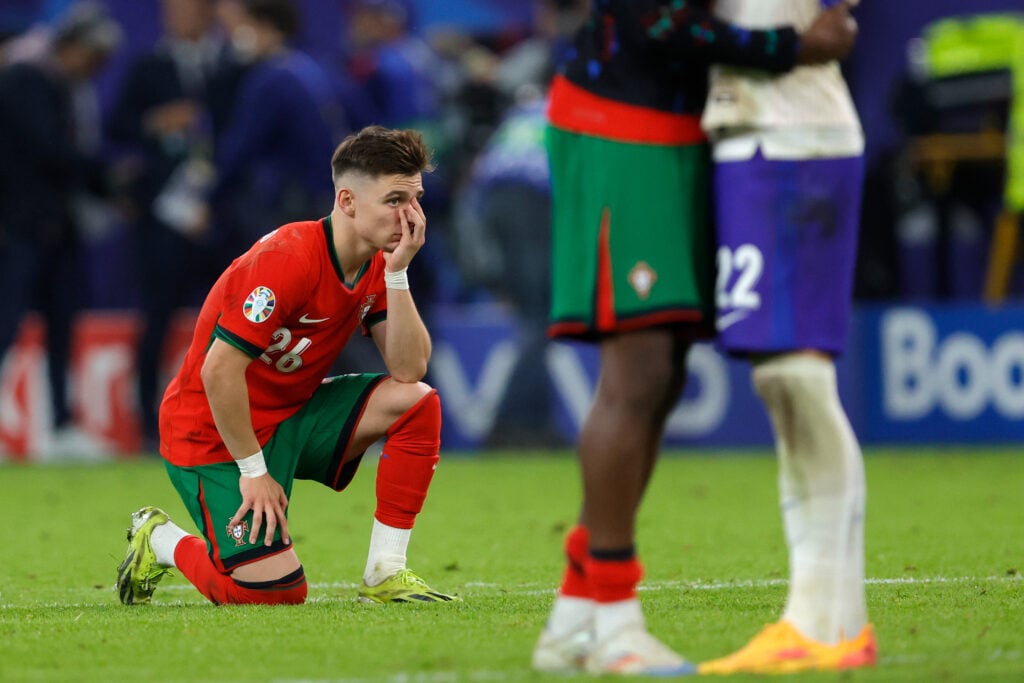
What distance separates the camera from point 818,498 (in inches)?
149

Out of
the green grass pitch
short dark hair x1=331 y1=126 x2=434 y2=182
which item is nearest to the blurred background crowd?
the green grass pitch

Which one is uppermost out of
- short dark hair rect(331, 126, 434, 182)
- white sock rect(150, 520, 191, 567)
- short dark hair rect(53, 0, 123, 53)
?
short dark hair rect(53, 0, 123, 53)

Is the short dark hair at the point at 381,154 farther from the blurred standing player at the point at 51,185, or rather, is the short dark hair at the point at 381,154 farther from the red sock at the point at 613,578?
the blurred standing player at the point at 51,185

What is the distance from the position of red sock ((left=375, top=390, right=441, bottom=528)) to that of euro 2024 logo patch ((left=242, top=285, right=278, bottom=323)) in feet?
1.99

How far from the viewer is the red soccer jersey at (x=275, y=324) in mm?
5027

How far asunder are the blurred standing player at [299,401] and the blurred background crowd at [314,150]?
5458 mm

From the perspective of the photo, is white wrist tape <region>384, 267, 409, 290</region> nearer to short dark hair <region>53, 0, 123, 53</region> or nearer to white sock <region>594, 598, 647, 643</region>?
white sock <region>594, 598, 647, 643</region>

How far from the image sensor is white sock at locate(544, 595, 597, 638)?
3.81 meters

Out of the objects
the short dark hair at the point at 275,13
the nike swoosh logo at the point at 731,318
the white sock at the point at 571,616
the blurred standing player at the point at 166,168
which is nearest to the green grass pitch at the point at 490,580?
the white sock at the point at 571,616

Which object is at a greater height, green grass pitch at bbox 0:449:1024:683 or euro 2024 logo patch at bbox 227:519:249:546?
euro 2024 logo patch at bbox 227:519:249:546

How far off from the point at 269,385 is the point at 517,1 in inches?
366

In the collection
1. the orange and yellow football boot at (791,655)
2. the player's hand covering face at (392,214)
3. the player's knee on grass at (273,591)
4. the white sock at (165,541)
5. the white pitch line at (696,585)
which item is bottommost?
the white pitch line at (696,585)

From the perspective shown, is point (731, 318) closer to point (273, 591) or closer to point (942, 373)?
point (273, 591)

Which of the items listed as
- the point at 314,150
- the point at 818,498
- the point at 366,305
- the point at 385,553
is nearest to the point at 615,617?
the point at 818,498
